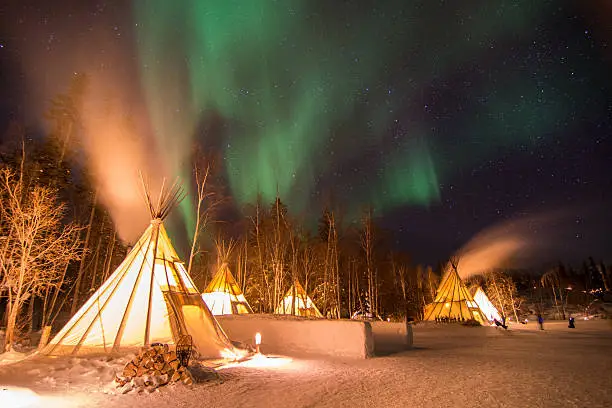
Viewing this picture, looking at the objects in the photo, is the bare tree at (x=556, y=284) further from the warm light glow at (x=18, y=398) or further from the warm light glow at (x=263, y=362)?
the warm light glow at (x=18, y=398)

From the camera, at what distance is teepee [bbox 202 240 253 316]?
22.3 m

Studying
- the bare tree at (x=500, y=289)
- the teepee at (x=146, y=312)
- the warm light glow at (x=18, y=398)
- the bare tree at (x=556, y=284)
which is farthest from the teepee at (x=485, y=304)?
the warm light glow at (x=18, y=398)

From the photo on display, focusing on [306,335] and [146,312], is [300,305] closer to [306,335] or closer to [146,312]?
[306,335]

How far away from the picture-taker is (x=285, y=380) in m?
6.25

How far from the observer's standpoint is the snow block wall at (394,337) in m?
12.5

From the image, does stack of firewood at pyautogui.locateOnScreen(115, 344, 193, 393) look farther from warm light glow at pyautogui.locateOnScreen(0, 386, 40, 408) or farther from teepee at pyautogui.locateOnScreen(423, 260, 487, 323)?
teepee at pyautogui.locateOnScreen(423, 260, 487, 323)

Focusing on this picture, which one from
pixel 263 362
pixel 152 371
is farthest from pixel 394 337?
pixel 152 371

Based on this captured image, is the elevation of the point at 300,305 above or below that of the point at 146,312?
above

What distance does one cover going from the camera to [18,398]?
14.9 feet

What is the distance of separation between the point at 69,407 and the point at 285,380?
3.33 m

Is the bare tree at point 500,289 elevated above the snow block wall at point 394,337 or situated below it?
above

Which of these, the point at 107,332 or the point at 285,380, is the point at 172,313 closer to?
the point at 107,332

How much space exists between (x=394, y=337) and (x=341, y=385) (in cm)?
804

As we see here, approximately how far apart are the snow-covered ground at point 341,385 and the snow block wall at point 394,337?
434cm
